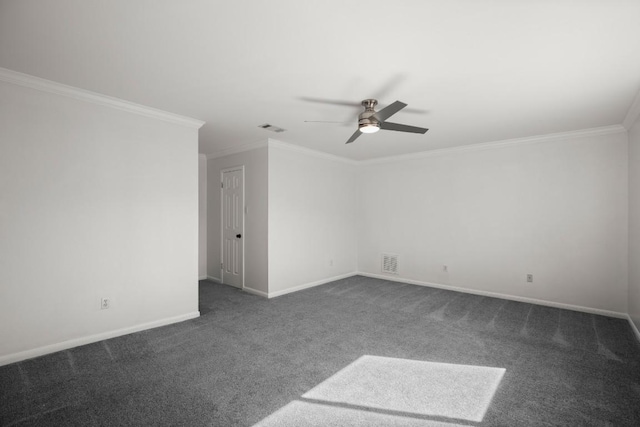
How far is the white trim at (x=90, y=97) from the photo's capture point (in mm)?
2715

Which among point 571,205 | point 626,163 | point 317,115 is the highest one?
point 317,115

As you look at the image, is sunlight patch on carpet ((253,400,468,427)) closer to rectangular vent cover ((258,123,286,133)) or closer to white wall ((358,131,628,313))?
rectangular vent cover ((258,123,286,133))

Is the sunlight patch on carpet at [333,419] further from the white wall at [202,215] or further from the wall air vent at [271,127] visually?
the white wall at [202,215]

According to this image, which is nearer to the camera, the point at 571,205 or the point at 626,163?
the point at 626,163

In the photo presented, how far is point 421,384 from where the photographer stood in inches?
97.6

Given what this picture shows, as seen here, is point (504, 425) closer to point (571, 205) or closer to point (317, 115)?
point (317, 115)

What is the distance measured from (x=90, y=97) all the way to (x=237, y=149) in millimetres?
2464

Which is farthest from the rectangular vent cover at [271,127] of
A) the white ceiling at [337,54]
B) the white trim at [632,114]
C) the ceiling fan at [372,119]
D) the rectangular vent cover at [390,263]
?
the white trim at [632,114]

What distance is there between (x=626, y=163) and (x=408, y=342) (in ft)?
12.5

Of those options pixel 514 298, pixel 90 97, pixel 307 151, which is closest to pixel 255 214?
pixel 307 151

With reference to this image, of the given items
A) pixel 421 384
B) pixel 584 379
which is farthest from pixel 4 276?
pixel 584 379

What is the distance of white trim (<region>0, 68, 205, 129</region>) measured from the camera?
271 cm

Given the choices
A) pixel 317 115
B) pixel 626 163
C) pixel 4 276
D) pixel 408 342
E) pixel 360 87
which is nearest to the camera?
pixel 4 276

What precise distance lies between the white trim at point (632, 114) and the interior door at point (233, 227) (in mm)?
5163
